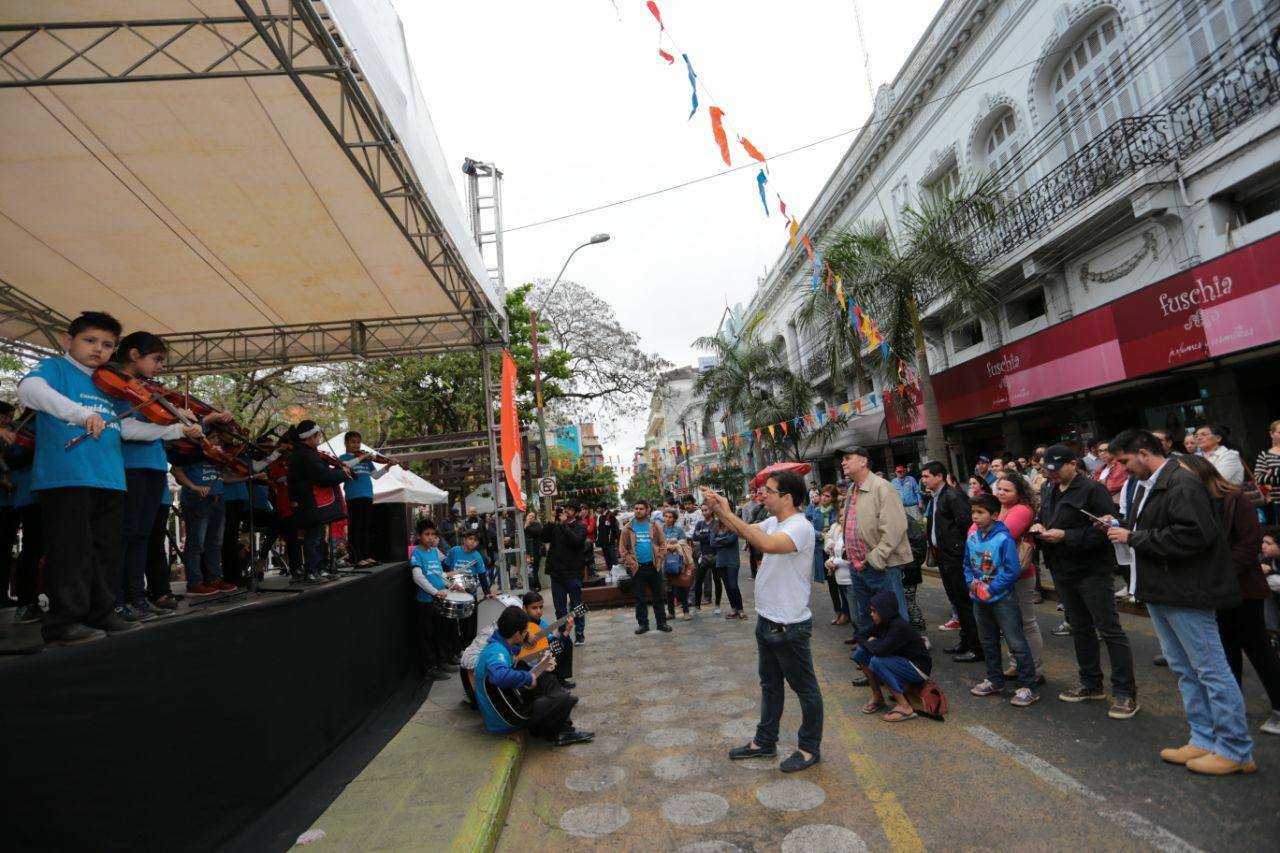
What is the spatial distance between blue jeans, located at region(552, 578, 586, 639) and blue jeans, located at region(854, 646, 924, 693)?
4.52 m

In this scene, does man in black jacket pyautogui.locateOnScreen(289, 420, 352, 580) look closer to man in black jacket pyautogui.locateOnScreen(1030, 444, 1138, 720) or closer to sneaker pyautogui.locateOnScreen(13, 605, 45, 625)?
sneaker pyautogui.locateOnScreen(13, 605, 45, 625)

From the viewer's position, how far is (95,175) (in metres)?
5.94

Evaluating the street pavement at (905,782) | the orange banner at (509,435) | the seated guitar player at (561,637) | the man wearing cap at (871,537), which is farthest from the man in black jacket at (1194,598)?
the orange banner at (509,435)

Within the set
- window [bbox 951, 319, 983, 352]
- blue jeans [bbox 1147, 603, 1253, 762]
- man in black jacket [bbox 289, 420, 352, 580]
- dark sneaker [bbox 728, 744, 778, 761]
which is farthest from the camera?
window [bbox 951, 319, 983, 352]

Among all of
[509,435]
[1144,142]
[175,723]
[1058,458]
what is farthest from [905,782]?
[1144,142]

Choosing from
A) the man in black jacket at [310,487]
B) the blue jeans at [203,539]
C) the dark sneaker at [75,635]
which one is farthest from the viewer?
the man in black jacket at [310,487]

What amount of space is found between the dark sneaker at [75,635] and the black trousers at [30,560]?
1.68 m

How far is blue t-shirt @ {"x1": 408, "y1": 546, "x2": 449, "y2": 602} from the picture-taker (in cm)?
731

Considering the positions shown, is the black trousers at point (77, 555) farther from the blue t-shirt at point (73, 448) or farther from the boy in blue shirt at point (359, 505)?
the boy in blue shirt at point (359, 505)

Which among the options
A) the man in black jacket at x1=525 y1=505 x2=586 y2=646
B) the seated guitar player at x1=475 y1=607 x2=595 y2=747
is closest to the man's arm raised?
the seated guitar player at x1=475 y1=607 x2=595 y2=747

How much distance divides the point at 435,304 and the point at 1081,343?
36.4 ft

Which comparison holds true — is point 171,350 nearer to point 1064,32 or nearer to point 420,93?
point 420,93

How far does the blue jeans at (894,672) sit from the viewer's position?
4926 millimetres

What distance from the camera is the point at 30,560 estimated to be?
4.47 meters
